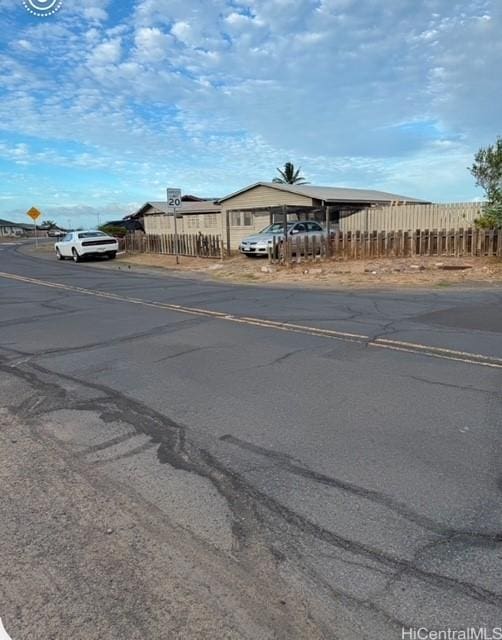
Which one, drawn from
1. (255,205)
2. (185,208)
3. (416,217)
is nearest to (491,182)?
(416,217)

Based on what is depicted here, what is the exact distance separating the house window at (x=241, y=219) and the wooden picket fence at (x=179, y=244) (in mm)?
4609

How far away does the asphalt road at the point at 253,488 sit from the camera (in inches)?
89.4

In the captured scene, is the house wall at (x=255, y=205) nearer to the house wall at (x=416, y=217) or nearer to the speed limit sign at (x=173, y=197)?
the house wall at (x=416, y=217)

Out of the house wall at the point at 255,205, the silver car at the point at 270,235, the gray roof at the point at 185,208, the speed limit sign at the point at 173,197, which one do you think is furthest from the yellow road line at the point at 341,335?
the gray roof at the point at 185,208

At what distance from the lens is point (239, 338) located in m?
7.41

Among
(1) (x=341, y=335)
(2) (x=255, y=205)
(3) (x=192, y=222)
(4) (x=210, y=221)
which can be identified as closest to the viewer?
(1) (x=341, y=335)

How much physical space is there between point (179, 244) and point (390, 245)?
39.2ft

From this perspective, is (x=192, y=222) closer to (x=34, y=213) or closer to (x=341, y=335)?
(x=34, y=213)

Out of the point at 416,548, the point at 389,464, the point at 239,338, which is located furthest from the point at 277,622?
the point at 239,338

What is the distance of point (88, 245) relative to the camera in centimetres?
2552

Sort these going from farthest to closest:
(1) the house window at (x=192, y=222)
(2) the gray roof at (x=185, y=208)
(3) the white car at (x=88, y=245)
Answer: (2) the gray roof at (x=185, y=208)
(1) the house window at (x=192, y=222)
(3) the white car at (x=88, y=245)

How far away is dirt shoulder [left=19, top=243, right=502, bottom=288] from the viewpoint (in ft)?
46.0

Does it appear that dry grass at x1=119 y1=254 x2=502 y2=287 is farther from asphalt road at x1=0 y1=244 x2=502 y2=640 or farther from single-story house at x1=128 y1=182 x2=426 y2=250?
single-story house at x1=128 y1=182 x2=426 y2=250

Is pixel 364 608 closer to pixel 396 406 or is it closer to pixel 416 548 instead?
pixel 416 548
